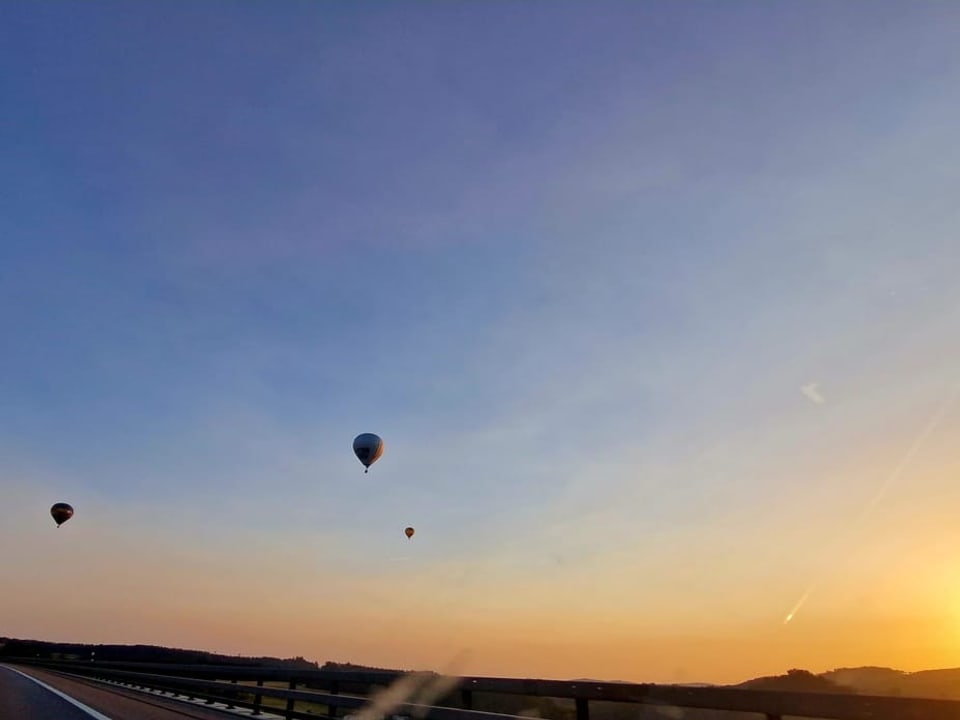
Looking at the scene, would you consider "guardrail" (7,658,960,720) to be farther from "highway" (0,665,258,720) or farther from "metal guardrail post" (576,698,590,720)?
"highway" (0,665,258,720)

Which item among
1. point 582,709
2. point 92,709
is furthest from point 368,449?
point 582,709

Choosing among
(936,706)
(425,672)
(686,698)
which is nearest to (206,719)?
(425,672)

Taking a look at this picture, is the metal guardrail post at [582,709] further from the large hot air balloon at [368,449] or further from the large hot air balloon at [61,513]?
the large hot air balloon at [61,513]

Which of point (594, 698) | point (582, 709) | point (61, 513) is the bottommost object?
point (582, 709)

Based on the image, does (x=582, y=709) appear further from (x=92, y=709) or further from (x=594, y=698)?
(x=92, y=709)

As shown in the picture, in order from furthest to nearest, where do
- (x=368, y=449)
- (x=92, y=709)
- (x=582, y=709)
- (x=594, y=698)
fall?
(x=368, y=449)
(x=92, y=709)
(x=582, y=709)
(x=594, y=698)

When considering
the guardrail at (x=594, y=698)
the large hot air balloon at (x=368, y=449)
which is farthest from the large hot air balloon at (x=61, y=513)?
the guardrail at (x=594, y=698)
